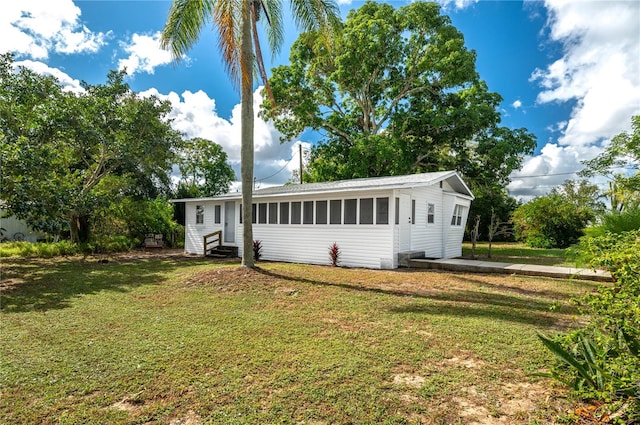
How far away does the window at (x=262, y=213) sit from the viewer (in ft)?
47.2

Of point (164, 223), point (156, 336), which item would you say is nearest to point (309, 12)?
point (156, 336)

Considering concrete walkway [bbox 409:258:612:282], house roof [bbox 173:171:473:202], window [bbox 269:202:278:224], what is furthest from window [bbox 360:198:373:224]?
window [bbox 269:202:278:224]

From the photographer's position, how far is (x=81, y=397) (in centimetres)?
312

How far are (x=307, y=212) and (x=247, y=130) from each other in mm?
4470

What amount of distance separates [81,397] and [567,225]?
85.5 ft

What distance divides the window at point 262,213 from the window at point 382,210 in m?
5.36

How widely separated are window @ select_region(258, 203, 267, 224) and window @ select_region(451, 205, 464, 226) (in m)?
8.00

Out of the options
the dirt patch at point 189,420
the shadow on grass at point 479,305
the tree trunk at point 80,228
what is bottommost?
the dirt patch at point 189,420

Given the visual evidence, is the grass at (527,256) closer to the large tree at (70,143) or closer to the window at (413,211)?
the window at (413,211)

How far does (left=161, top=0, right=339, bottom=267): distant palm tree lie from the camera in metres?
8.83

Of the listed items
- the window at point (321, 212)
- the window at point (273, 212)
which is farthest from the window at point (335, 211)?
the window at point (273, 212)

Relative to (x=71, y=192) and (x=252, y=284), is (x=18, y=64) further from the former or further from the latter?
A: (x=252, y=284)

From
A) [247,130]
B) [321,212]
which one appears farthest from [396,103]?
[247,130]

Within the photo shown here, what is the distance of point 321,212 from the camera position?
12516mm
